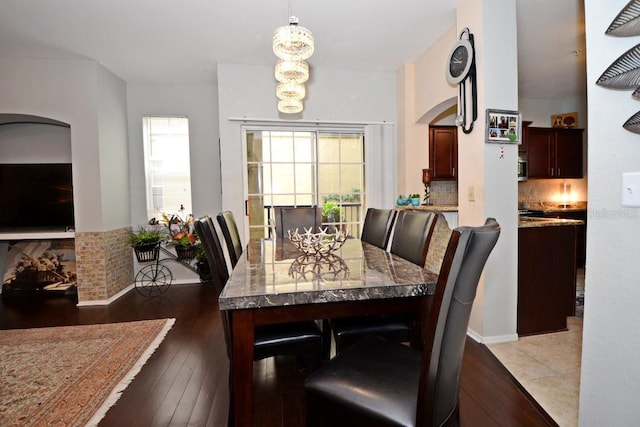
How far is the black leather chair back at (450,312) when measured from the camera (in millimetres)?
797

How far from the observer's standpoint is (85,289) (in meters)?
3.51

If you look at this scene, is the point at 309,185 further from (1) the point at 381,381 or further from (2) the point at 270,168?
(1) the point at 381,381

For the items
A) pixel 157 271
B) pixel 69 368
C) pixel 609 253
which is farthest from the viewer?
pixel 157 271

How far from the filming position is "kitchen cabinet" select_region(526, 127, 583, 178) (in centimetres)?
503

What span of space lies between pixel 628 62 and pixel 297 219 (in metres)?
2.51

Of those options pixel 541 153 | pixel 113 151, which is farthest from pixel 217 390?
pixel 541 153

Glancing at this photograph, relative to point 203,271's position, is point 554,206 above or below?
above

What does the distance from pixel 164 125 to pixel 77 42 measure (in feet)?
4.29

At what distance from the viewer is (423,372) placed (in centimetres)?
87

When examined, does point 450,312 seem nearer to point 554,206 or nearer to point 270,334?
point 270,334

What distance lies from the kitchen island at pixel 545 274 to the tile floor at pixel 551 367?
13 centimetres

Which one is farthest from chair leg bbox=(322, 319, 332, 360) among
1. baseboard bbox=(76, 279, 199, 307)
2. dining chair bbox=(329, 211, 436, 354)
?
baseboard bbox=(76, 279, 199, 307)

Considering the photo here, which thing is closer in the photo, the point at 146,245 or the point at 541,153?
the point at 146,245

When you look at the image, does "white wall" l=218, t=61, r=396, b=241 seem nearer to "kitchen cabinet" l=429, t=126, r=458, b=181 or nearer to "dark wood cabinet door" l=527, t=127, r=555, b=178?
"kitchen cabinet" l=429, t=126, r=458, b=181
